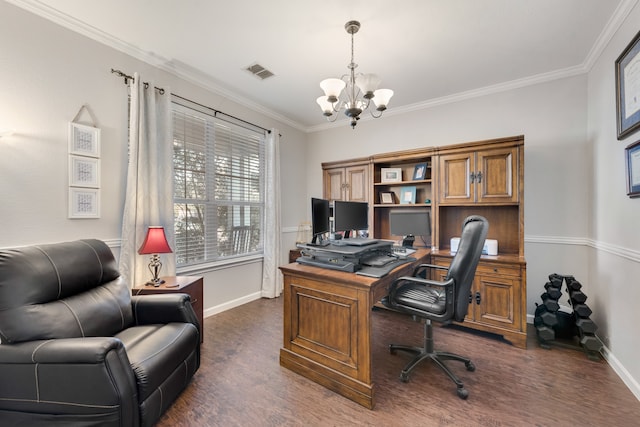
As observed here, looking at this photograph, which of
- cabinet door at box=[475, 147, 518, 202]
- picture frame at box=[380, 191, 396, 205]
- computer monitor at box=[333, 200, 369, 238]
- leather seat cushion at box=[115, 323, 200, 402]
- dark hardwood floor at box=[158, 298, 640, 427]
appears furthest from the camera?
picture frame at box=[380, 191, 396, 205]

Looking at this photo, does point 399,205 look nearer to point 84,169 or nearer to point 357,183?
point 357,183

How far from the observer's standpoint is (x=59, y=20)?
2.10 meters

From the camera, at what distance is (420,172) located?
3.43 metres

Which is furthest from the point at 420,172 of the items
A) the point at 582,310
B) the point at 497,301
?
the point at 582,310

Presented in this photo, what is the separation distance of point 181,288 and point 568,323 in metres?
3.60

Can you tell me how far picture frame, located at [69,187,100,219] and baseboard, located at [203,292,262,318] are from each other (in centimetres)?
159

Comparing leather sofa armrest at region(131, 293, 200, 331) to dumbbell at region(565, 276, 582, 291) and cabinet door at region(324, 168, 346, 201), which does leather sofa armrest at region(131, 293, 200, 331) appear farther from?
dumbbell at region(565, 276, 582, 291)

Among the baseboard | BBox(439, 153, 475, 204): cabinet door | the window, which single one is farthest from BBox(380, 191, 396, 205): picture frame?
the baseboard

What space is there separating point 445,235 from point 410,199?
2.06 ft

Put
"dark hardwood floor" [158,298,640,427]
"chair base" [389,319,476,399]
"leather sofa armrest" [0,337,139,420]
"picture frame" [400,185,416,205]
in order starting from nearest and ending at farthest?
"leather sofa armrest" [0,337,139,420]
"dark hardwood floor" [158,298,640,427]
"chair base" [389,319,476,399]
"picture frame" [400,185,416,205]

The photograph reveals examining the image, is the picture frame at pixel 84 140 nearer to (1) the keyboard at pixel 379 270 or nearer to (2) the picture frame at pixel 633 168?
(1) the keyboard at pixel 379 270

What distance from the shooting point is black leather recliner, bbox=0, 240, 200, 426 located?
1298 mm

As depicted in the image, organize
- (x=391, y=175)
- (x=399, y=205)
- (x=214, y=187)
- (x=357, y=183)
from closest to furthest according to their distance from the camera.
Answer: (x=214, y=187) < (x=399, y=205) < (x=391, y=175) < (x=357, y=183)

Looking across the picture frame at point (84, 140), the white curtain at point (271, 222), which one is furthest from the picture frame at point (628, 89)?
the picture frame at point (84, 140)
